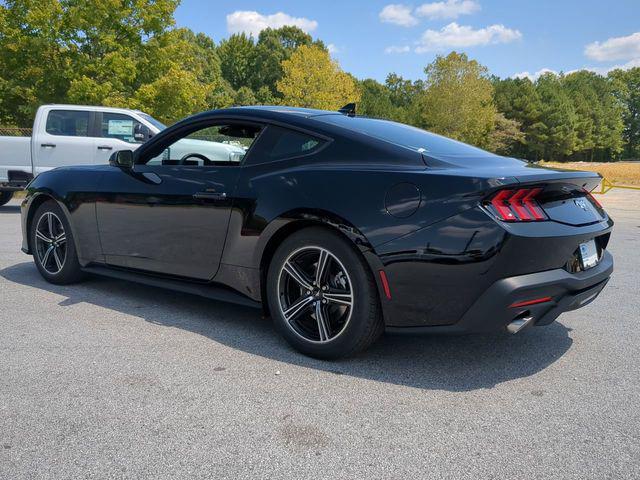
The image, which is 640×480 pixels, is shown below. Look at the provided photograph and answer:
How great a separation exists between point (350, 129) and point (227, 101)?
5368cm

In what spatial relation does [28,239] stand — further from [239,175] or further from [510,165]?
[510,165]

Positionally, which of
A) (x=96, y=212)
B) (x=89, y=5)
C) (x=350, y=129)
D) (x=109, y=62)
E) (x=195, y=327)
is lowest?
(x=195, y=327)

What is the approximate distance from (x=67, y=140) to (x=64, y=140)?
0.18 feet

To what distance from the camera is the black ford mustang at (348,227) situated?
2791 millimetres

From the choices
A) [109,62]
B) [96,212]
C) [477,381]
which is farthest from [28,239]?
[109,62]

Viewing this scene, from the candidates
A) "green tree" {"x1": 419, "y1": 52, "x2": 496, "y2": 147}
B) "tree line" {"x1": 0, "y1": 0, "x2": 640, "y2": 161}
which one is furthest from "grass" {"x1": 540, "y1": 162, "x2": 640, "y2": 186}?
"tree line" {"x1": 0, "y1": 0, "x2": 640, "y2": 161}

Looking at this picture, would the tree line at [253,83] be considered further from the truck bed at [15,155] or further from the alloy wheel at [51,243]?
the alloy wheel at [51,243]

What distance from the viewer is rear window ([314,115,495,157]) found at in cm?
342

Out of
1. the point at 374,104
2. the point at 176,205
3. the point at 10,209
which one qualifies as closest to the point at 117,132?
the point at 10,209

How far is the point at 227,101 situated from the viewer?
5475 centimetres

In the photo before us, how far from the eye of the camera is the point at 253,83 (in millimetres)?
76938

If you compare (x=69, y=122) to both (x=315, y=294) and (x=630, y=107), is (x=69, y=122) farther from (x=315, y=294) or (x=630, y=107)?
(x=630, y=107)

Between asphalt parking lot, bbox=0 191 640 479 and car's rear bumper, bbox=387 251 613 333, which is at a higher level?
car's rear bumper, bbox=387 251 613 333

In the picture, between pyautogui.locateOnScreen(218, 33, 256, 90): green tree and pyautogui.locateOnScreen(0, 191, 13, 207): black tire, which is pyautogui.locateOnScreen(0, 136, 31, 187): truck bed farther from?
pyautogui.locateOnScreen(218, 33, 256, 90): green tree
